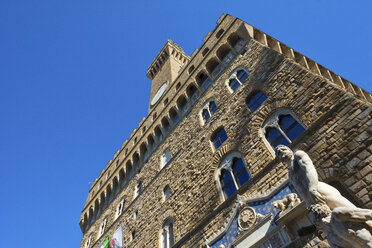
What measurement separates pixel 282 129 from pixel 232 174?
193cm

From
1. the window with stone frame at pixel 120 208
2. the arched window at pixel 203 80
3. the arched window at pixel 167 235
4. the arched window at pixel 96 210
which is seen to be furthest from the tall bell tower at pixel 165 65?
the arched window at pixel 167 235

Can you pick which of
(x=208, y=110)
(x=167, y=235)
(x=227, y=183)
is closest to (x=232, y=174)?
(x=227, y=183)

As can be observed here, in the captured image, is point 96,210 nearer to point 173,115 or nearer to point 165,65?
point 173,115

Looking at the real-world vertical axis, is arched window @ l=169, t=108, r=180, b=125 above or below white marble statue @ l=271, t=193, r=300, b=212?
above

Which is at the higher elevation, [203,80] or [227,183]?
[203,80]

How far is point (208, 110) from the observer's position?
34.4 ft

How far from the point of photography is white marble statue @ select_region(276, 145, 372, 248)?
2650 millimetres

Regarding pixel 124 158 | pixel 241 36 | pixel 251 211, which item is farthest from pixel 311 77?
pixel 124 158

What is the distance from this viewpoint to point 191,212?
315 inches

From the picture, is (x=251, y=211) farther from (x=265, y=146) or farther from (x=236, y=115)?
(x=236, y=115)

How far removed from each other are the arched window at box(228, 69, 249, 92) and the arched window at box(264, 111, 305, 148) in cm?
273

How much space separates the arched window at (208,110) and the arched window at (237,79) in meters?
1.02

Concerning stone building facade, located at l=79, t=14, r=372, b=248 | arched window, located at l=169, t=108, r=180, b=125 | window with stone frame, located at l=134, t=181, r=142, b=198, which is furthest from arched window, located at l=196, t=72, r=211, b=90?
window with stone frame, located at l=134, t=181, r=142, b=198

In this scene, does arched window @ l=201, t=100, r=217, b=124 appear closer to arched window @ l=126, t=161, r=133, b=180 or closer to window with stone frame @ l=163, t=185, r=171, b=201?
window with stone frame @ l=163, t=185, r=171, b=201
